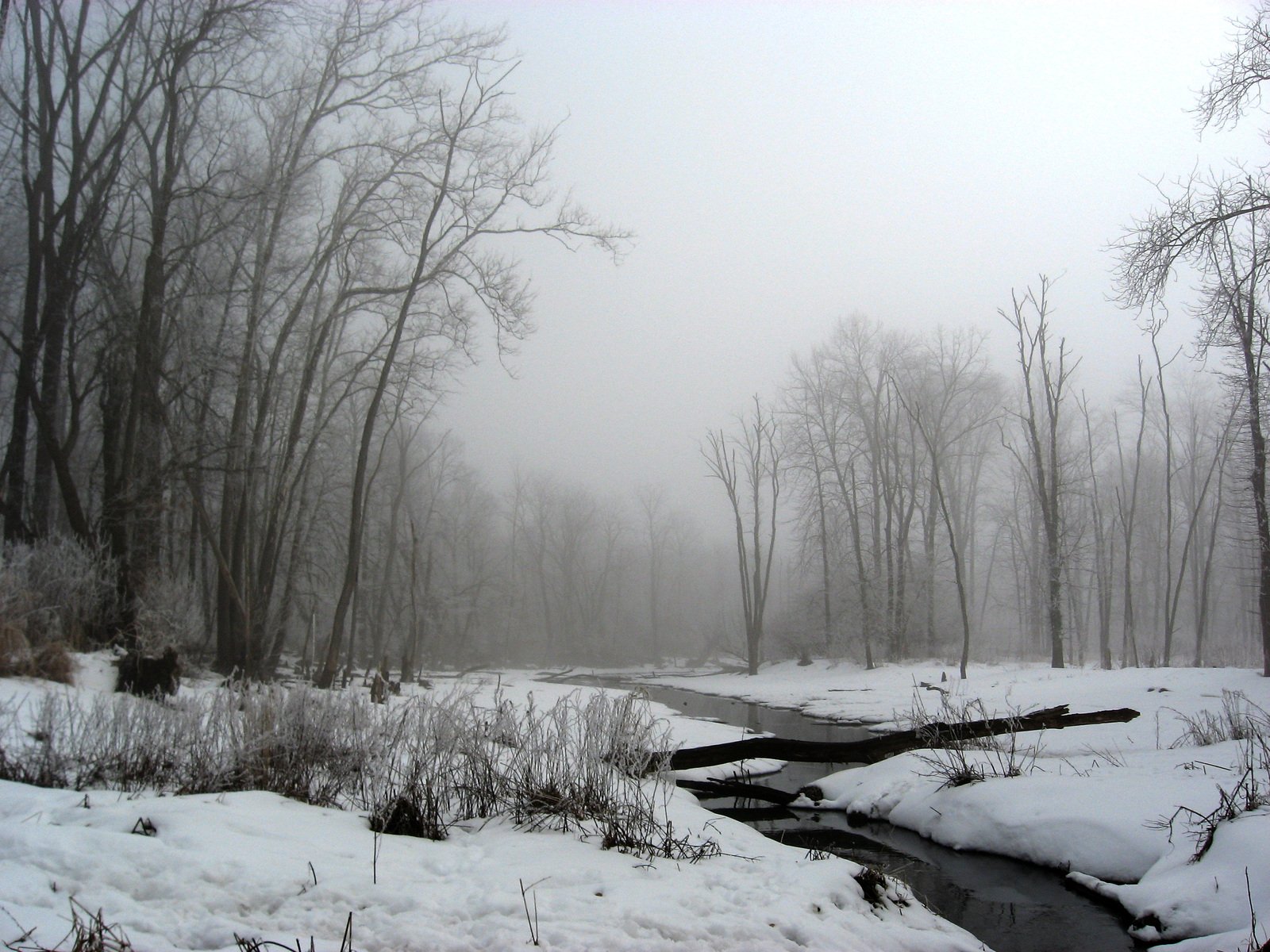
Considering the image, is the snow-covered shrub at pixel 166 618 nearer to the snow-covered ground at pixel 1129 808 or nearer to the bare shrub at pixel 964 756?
the snow-covered ground at pixel 1129 808

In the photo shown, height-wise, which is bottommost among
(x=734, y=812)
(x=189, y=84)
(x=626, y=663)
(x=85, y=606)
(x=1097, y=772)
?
(x=626, y=663)

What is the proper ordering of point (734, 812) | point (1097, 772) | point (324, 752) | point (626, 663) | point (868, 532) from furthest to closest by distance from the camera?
point (626, 663)
point (868, 532)
point (734, 812)
point (1097, 772)
point (324, 752)

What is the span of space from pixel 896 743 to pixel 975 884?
3.36 meters

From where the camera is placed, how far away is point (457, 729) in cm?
528

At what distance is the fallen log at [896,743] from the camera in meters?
8.18

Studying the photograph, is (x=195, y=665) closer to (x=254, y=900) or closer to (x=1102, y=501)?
(x=254, y=900)

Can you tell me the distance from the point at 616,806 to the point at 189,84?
50.5ft

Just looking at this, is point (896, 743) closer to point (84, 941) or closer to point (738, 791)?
point (738, 791)

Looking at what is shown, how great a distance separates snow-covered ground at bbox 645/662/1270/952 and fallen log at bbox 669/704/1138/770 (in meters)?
0.26

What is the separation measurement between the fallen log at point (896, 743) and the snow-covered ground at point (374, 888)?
3.76 metres

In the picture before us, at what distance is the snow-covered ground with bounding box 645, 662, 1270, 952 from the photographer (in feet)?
15.2

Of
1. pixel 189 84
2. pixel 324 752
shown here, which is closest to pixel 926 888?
pixel 324 752

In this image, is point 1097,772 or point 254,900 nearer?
point 254,900

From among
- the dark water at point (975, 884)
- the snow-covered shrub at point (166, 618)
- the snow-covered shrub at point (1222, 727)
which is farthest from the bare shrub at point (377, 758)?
the snow-covered shrub at point (1222, 727)
